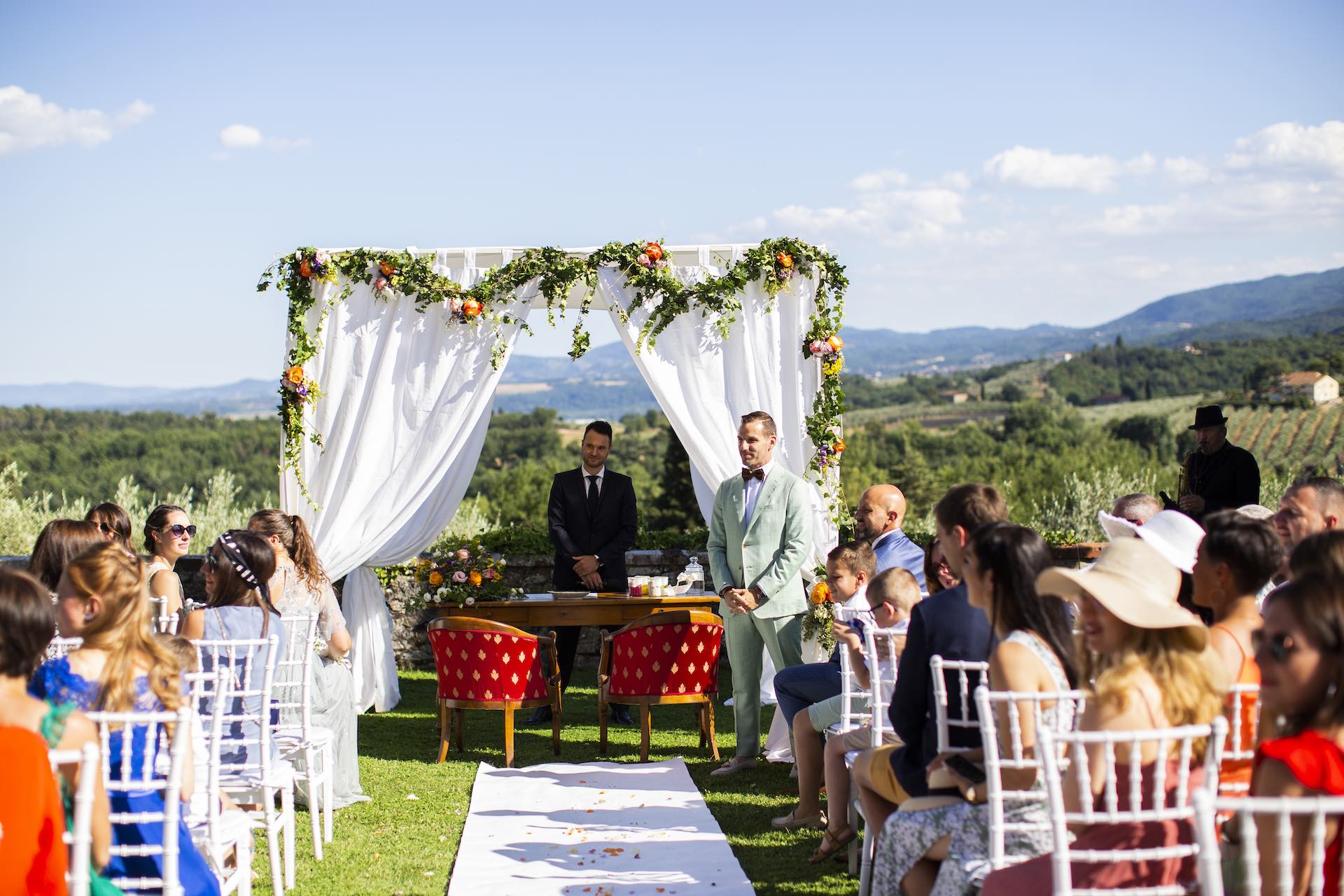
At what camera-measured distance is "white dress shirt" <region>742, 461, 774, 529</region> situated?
6.41 m

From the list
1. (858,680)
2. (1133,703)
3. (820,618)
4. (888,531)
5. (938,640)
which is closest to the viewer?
(1133,703)

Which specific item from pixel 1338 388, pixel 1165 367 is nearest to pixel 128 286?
pixel 1165 367

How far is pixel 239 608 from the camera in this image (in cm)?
436

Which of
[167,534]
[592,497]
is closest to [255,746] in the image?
[167,534]

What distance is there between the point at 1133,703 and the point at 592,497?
5.45 metres

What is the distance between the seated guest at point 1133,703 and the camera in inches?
101

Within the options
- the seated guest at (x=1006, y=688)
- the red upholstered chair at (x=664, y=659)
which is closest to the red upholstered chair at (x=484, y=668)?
the red upholstered chair at (x=664, y=659)

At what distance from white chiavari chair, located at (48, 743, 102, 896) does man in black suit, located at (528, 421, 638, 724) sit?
17.1ft

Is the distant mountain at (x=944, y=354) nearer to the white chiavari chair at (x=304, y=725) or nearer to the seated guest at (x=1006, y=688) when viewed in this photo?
the white chiavari chair at (x=304, y=725)

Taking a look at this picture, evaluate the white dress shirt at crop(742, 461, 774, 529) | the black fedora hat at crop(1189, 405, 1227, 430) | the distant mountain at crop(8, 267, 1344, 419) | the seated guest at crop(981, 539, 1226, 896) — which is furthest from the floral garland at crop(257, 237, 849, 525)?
the distant mountain at crop(8, 267, 1344, 419)

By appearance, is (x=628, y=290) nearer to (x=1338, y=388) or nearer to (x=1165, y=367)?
(x=1338, y=388)

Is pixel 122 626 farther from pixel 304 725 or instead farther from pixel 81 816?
pixel 304 725

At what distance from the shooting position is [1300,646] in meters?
2.26

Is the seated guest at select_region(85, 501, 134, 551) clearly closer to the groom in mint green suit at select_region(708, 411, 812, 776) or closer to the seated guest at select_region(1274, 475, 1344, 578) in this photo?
the groom in mint green suit at select_region(708, 411, 812, 776)
